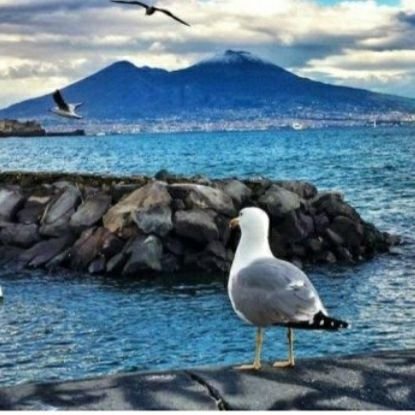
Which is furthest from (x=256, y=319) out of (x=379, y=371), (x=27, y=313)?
(x=27, y=313)

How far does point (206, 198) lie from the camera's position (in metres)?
10.7

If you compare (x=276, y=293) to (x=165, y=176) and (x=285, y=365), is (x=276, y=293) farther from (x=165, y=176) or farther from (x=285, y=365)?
(x=165, y=176)

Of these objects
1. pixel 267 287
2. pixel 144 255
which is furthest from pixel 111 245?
pixel 267 287

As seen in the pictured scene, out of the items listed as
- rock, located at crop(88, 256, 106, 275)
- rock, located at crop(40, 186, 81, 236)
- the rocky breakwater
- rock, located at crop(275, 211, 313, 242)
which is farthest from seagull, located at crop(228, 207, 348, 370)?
rock, located at crop(40, 186, 81, 236)

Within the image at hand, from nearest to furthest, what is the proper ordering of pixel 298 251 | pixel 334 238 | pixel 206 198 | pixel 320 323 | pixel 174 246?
pixel 320 323, pixel 174 246, pixel 206 198, pixel 298 251, pixel 334 238

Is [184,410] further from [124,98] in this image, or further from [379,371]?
[124,98]

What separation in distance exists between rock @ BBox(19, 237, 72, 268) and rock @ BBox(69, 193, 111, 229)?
0.71ft

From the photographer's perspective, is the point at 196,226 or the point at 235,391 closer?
the point at 235,391

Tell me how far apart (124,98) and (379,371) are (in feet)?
8.24

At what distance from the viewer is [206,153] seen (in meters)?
16.2

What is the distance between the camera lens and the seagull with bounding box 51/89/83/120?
301 centimetres

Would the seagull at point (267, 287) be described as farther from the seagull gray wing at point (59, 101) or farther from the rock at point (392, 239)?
the rock at point (392, 239)

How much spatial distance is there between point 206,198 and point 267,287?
8183mm

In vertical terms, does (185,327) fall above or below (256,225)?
below
